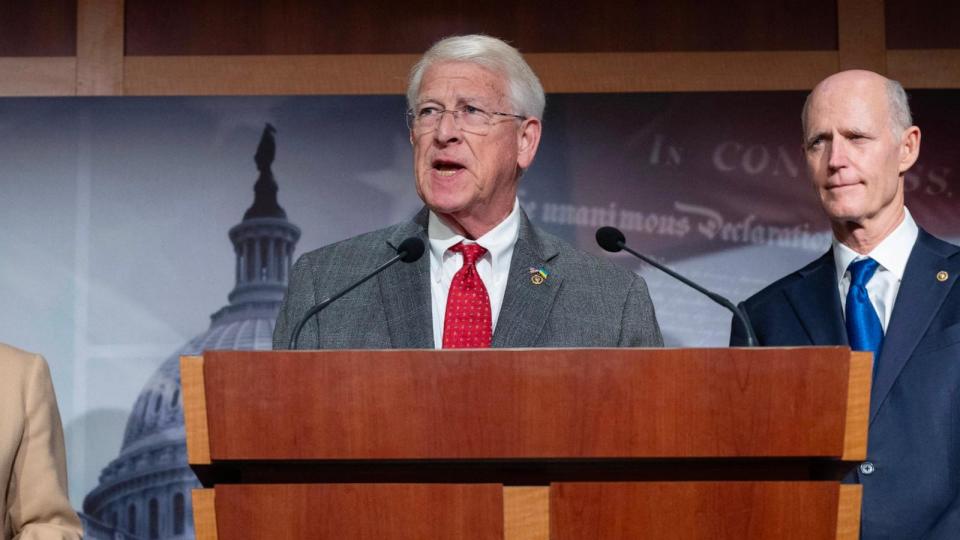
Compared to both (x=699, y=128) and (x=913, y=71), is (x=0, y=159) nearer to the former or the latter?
(x=699, y=128)

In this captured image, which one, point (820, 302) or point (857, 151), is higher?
point (857, 151)

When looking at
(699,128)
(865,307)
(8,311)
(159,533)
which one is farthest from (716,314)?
(8,311)

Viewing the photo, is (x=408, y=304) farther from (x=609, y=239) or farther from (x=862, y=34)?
(x=862, y=34)

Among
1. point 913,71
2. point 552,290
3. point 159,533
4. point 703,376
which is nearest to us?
point 703,376

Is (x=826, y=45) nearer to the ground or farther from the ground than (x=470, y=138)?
farther from the ground

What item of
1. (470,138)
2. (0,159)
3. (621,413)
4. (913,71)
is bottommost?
(621,413)

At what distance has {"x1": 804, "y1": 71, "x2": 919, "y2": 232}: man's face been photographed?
2479 millimetres

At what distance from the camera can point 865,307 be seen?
2475mm

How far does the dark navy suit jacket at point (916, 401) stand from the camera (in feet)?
7.34

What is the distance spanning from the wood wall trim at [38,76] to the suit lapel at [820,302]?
2.42 m

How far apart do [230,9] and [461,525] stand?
9.24 ft

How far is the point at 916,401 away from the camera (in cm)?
231

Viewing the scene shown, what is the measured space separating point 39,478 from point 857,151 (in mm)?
1635

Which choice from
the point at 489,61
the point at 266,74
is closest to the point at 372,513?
the point at 489,61
